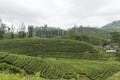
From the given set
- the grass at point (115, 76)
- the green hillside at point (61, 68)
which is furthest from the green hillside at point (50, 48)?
the grass at point (115, 76)

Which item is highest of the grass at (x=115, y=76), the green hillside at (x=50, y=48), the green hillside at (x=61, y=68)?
the green hillside at (x=50, y=48)

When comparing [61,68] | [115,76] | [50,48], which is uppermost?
[50,48]

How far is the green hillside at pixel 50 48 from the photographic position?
349 feet

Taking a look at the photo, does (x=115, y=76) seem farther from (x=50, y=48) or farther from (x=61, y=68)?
(x=50, y=48)

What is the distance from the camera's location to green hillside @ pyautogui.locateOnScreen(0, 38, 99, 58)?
349 ft

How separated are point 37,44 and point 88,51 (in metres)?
27.3

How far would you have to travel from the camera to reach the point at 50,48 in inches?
4478

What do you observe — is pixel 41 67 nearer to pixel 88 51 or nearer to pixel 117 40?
pixel 88 51

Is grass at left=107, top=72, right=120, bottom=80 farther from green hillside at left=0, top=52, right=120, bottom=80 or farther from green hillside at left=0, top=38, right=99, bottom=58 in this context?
green hillside at left=0, top=38, right=99, bottom=58

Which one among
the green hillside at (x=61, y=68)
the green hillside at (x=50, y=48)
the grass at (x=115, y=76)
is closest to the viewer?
the grass at (x=115, y=76)

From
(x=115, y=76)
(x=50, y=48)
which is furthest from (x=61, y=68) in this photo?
(x=50, y=48)

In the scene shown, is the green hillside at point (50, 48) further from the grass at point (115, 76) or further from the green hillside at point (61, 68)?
the grass at point (115, 76)

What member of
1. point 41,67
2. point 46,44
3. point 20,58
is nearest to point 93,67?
point 41,67

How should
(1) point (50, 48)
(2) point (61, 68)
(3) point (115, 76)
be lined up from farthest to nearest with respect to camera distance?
(1) point (50, 48), (2) point (61, 68), (3) point (115, 76)
